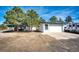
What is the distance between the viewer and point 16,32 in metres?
2.52

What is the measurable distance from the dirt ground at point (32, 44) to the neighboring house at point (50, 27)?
17cm

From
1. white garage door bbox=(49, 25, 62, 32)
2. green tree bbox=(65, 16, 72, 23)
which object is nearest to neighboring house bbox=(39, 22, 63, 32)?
white garage door bbox=(49, 25, 62, 32)

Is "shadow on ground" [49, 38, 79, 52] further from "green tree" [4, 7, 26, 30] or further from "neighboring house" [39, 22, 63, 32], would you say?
"green tree" [4, 7, 26, 30]

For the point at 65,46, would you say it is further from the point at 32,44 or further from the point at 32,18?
the point at 32,18

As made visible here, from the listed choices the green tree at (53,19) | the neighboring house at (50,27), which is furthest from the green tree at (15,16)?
the green tree at (53,19)

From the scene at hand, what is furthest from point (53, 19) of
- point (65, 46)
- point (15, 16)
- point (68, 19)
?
point (15, 16)

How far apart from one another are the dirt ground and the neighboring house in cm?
17

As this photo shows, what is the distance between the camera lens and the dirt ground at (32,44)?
245 centimetres

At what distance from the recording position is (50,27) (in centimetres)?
256

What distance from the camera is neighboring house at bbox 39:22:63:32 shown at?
8.32 ft

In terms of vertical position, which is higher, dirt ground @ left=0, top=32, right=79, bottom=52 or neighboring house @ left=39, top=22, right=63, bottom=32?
neighboring house @ left=39, top=22, right=63, bottom=32

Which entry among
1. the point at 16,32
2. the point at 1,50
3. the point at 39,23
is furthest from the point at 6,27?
the point at 39,23
